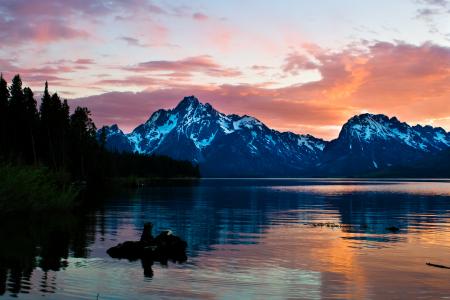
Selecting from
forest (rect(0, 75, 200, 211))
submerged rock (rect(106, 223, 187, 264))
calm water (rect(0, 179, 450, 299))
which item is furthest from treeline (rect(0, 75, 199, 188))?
submerged rock (rect(106, 223, 187, 264))

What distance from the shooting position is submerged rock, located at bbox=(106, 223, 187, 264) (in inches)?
1593

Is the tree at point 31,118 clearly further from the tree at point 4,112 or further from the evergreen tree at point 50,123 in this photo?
the tree at point 4,112

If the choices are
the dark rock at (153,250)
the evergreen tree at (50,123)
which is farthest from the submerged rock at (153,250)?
the evergreen tree at (50,123)

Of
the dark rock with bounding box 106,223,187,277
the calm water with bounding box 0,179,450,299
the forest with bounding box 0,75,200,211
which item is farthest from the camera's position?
the forest with bounding box 0,75,200,211

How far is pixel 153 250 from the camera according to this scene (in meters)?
40.9

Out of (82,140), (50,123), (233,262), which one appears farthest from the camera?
(82,140)

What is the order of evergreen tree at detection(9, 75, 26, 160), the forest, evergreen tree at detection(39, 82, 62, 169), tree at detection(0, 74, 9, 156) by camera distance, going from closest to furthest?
the forest < tree at detection(0, 74, 9, 156) < evergreen tree at detection(9, 75, 26, 160) < evergreen tree at detection(39, 82, 62, 169)

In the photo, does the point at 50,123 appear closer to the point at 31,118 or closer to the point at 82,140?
the point at 31,118

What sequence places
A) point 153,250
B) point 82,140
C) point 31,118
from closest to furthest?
point 153,250, point 31,118, point 82,140

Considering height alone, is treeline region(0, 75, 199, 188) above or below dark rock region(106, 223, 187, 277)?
above

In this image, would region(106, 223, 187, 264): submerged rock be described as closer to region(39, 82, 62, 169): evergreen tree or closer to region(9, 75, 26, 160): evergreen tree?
region(9, 75, 26, 160): evergreen tree

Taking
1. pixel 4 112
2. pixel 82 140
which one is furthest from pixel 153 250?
pixel 82 140

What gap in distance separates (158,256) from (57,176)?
4671 centimetres

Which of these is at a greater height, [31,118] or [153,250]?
[31,118]
